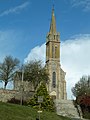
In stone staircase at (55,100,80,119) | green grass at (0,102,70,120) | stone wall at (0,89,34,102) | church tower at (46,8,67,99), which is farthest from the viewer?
church tower at (46,8,67,99)

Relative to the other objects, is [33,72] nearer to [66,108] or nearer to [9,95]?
[9,95]

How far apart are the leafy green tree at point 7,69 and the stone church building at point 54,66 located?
25514 millimetres

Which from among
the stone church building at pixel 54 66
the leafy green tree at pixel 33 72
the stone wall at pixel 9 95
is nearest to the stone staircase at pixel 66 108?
the stone wall at pixel 9 95

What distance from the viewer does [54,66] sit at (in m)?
107

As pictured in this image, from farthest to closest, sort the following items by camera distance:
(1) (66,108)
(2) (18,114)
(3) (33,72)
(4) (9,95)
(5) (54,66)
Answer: (5) (54,66) → (3) (33,72) → (4) (9,95) → (1) (66,108) → (2) (18,114)

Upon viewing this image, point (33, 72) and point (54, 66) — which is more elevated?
point (54, 66)

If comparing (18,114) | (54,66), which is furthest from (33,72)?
(18,114)

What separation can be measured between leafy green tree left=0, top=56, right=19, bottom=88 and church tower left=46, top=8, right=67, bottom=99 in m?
26.6

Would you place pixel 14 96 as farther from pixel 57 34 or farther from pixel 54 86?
pixel 57 34

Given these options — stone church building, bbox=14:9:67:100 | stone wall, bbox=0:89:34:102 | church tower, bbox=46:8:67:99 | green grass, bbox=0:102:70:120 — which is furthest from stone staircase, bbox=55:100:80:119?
church tower, bbox=46:8:67:99

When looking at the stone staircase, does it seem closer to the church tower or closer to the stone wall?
the stone wall

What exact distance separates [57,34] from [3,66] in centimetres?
4468

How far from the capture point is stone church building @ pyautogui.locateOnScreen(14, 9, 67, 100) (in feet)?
334

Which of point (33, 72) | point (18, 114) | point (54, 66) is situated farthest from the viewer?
point (54, 66)
